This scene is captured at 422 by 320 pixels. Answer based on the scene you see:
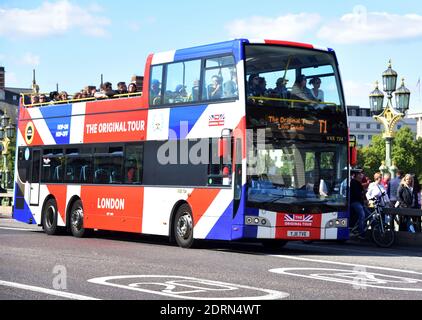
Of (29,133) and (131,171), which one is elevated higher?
(29,133)

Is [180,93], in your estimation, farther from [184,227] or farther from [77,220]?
[77,220]

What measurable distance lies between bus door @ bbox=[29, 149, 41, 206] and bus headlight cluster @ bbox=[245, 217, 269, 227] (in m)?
9.23

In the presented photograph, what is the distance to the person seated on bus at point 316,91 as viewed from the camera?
18.8 m

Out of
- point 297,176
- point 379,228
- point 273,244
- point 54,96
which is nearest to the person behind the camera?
point 297,176

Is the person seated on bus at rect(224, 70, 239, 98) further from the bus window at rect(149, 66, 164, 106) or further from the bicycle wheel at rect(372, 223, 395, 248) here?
the bicycle wheel at rect(372, 223, 395, 248)

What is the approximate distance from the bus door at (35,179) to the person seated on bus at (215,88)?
27.4 ft

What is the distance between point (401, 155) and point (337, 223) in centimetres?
12879

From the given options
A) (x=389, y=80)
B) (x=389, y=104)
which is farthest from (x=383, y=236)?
(x=389, y=104)

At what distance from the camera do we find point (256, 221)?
1806cm

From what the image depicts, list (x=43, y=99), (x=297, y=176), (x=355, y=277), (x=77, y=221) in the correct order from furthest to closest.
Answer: (x=43, y=99)
(x=77, y=221)
(x=297, y=176)
(x=355, y=277)

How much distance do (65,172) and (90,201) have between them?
1617 millimetres
